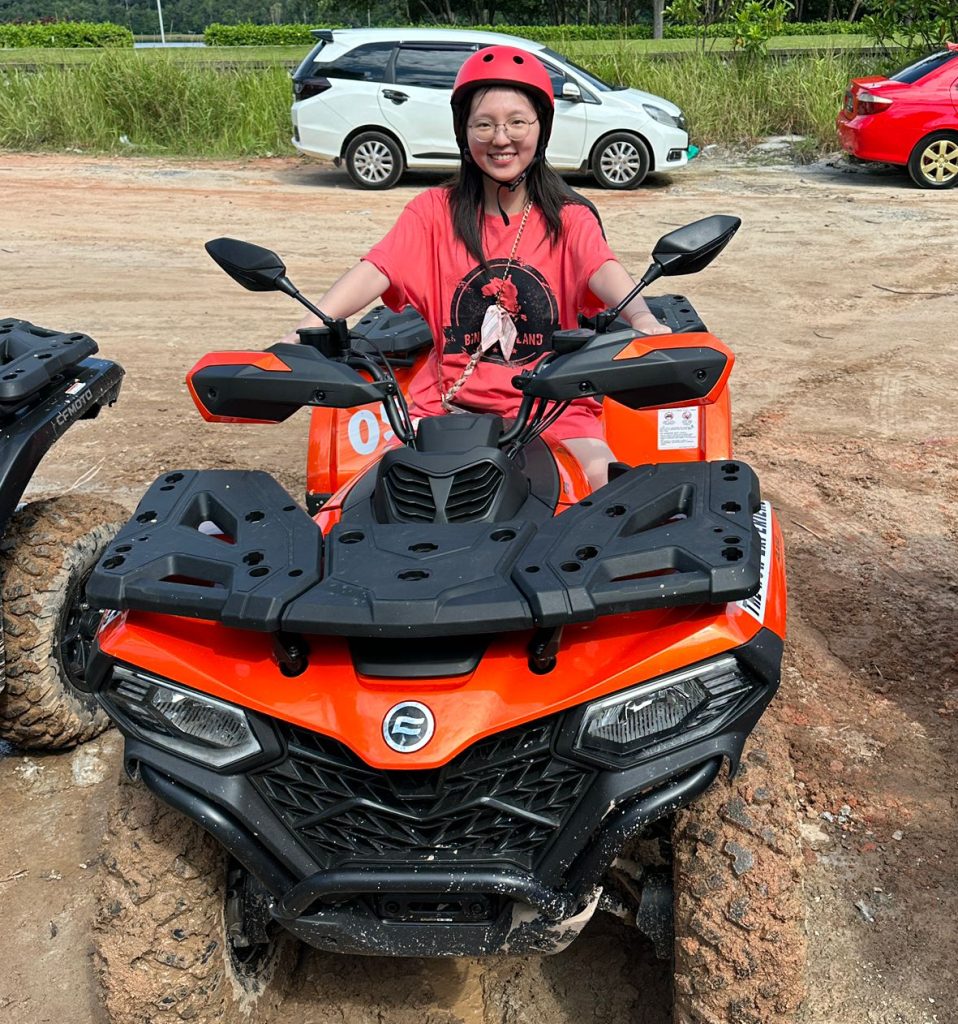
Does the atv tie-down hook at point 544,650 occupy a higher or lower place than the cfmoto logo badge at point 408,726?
higher

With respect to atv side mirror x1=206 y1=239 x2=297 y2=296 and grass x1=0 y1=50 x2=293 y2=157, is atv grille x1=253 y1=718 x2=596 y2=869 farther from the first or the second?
grass x1=0 y1=50 x2=293 y2=157

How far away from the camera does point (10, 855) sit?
3.32 m

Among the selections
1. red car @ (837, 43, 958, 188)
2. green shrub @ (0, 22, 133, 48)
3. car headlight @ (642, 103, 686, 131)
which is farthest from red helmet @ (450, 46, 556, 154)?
green shrub @ (0, 22, 133, 48)

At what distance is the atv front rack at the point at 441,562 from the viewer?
6.24 feet

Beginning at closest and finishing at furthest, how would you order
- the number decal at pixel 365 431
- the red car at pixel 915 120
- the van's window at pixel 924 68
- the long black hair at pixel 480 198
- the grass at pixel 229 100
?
the long black hair at pixel 480 198, the number decal at pixel 365 431, the red car at pixel 915 120, the van's window at pixel 924 68, the grass at pixel 229 100

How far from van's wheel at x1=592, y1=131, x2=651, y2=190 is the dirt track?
0.35m

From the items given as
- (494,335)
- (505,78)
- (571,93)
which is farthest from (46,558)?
(571,93)

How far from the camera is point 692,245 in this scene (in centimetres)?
257

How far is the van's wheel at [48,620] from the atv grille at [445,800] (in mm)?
1695

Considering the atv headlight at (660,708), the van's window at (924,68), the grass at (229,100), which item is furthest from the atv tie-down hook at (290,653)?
the grass at (229,100)

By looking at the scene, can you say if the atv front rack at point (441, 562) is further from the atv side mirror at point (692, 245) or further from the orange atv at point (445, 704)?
the atv side mirror at point (692, 245)

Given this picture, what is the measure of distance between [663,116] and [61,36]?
105 feet

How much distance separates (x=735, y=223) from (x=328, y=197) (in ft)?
35.3

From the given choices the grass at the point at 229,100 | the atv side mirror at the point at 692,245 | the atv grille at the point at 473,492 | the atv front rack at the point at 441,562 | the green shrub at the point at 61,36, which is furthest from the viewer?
the green shrub at the point at 61,36
